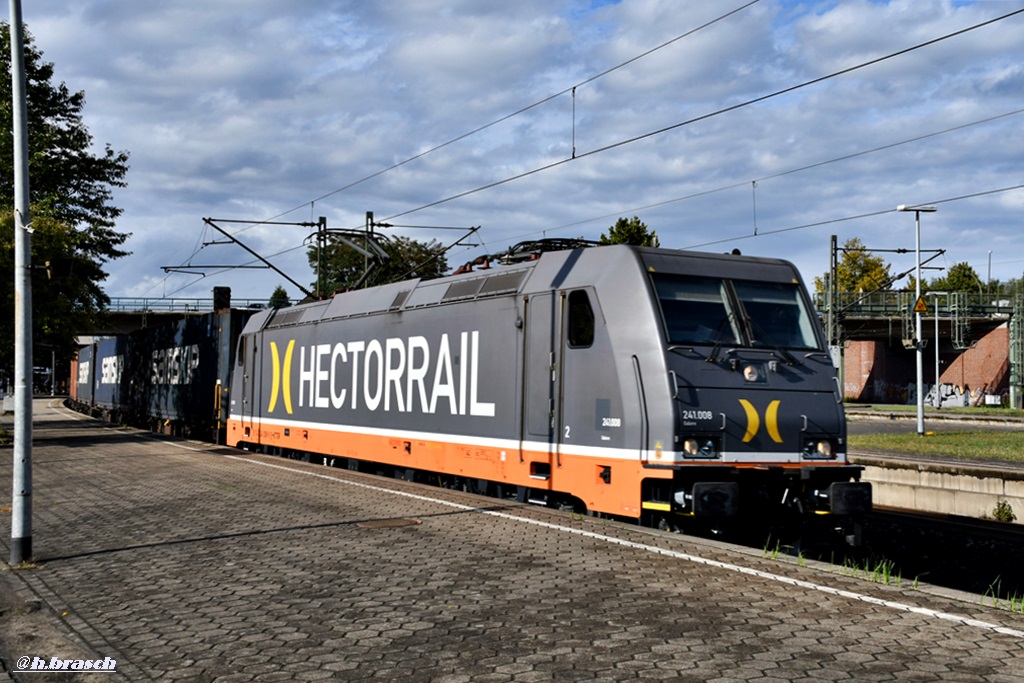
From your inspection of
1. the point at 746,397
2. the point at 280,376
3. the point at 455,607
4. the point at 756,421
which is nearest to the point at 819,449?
the point at 756,421

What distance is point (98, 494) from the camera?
1403 cm

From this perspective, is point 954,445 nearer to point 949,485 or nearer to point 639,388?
point 949,485

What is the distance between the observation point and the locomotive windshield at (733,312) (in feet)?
34.7

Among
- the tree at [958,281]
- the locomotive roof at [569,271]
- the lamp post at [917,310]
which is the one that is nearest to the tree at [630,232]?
the lamp post at [917,310]

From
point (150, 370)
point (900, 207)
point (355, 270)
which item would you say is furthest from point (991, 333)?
point (150, 370)

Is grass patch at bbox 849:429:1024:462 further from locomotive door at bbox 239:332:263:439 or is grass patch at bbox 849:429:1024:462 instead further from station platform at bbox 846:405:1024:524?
locomotive door at bbox 239:332:263:439

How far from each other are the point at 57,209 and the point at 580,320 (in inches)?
1134

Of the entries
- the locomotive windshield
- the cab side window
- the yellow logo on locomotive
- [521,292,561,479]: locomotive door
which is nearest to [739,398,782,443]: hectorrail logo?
the locomotive windshield

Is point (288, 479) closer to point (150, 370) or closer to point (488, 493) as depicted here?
point (488, 493)

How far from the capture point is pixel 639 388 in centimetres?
1020

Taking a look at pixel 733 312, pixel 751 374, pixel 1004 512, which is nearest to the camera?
pixel 751 374

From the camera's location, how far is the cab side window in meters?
11.0

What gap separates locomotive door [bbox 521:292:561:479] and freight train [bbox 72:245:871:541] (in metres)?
0.02

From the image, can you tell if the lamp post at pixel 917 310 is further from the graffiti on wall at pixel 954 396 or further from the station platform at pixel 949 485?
the graffiti on wall at pixel 954 396
